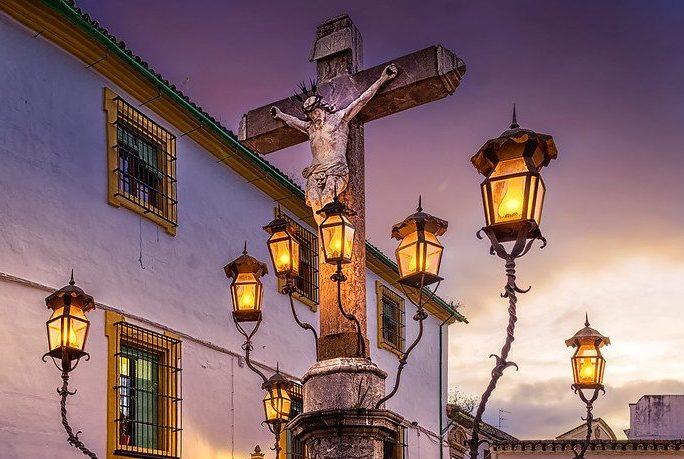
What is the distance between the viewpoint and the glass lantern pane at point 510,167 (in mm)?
4590

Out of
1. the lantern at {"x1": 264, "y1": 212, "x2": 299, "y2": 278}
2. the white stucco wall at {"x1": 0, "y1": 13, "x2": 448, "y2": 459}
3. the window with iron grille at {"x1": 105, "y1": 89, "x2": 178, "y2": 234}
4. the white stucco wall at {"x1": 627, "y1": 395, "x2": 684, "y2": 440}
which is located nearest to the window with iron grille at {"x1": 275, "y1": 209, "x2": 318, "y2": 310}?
the white stucco wall at {"x1": 0, "y1": 13, "x2": 448, "y2": 459}

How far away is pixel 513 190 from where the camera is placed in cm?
456

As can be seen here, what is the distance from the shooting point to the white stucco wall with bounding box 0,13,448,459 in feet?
28.2

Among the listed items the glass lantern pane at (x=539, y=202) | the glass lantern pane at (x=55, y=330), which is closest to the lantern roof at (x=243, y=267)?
the glass lantern pane at (x=55, y=330)

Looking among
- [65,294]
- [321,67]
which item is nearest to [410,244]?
[321,67]

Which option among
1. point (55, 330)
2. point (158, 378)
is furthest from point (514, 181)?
point (158, 378)

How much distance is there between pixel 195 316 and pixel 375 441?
22.9 feet

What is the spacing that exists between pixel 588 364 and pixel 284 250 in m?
4.85

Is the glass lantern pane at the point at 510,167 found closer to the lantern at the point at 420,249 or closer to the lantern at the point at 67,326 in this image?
the lantern at the point at 420,249

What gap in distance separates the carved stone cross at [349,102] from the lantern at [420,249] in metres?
0.38

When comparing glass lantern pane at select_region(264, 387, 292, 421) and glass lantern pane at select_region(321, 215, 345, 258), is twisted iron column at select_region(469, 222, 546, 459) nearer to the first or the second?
glass lantern pane at select_region(321, 215, 345, 258)

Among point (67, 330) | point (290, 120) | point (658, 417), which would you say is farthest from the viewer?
point (658, 417)

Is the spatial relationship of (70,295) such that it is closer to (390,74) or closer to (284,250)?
(284,250)

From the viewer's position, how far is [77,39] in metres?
9.68
